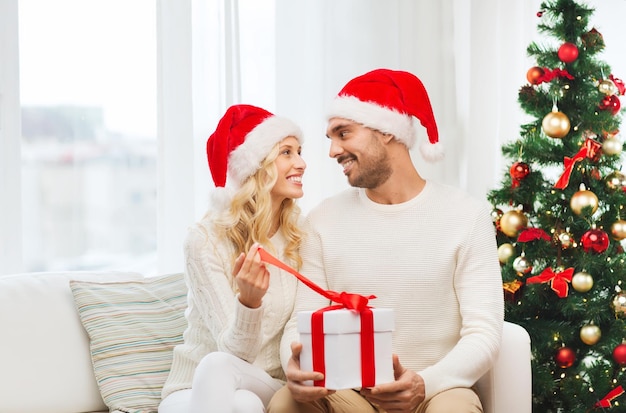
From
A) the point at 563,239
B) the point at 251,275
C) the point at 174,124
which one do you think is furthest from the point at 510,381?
the point at 174,124

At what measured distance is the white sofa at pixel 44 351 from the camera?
8.21 ft

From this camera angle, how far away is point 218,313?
2.31 m

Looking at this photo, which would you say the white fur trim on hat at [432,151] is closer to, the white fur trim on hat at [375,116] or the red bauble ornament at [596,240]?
the white fur trim on hat at [375,116]

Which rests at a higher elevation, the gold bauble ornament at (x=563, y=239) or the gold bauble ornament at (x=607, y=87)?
the gold bauble ornament at (x=607, y=87)

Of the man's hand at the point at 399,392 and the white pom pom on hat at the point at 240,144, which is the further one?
the white pom pom on hat at the point at 240,144

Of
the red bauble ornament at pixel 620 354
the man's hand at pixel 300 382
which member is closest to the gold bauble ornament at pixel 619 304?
the red bauble ornament at pixel 620 354

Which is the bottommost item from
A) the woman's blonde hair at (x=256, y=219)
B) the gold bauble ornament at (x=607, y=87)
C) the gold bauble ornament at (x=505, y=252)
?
the gold bauble ornament at (x=505, y=252)

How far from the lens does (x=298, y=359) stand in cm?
206

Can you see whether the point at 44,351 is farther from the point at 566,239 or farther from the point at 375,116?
the point at 566,239

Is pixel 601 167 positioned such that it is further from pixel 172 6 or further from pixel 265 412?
pixel 172 6

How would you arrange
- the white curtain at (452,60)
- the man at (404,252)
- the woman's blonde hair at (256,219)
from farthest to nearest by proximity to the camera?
the white curtain at (452,60), the woman's blonde hair at (256,219), the man at (404,252)

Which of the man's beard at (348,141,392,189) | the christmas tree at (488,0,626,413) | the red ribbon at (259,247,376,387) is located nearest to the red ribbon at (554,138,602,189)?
the christmas tree at (488,0,626,413)

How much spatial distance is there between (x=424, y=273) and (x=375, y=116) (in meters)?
0.46

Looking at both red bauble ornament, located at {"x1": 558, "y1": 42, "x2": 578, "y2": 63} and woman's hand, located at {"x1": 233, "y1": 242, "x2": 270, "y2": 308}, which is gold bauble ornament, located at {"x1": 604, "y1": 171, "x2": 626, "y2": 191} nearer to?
red bauble ornament, located at {"x1": 558, "y1": 42, "x2": 578, "y2": 63}
